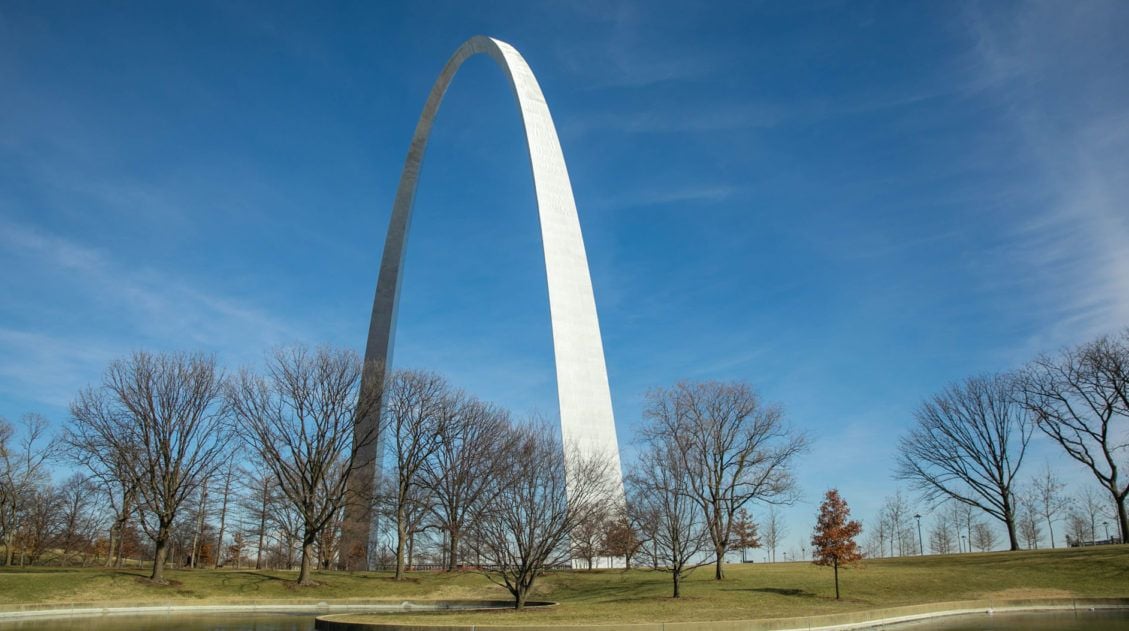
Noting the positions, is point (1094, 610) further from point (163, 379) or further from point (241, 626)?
point (163, 379)

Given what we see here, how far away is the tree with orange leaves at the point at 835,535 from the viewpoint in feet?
77.7

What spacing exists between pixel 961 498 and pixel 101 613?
3987 cm

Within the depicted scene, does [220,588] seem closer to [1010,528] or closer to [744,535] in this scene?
[744,535]

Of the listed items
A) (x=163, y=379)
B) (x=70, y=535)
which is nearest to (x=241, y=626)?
(x=163, y=379)

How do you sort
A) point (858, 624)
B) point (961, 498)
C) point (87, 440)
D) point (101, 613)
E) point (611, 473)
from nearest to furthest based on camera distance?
1. point (858, 624)
2. point (101, 613)
3. point (611, 473)
4. point (87, 440)
5. point (961, 498)

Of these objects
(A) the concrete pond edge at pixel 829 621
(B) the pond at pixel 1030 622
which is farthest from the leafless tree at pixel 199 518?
(B) the pond at pixel 1030 622

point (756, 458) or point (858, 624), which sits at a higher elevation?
point (756, 458)

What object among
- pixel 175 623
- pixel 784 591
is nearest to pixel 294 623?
pixel 175 623

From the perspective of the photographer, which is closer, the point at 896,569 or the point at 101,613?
the point at 101,613

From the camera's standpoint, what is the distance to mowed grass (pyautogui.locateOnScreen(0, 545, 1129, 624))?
20.5 meters

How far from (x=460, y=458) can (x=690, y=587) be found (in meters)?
13.1

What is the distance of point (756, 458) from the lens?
3098 cm

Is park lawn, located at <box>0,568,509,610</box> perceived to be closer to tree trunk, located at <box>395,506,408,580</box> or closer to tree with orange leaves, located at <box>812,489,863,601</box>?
tree trunk, located at <box>395,506,408,580</box>

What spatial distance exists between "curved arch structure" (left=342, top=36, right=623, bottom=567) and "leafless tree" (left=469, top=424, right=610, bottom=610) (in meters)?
2.96
